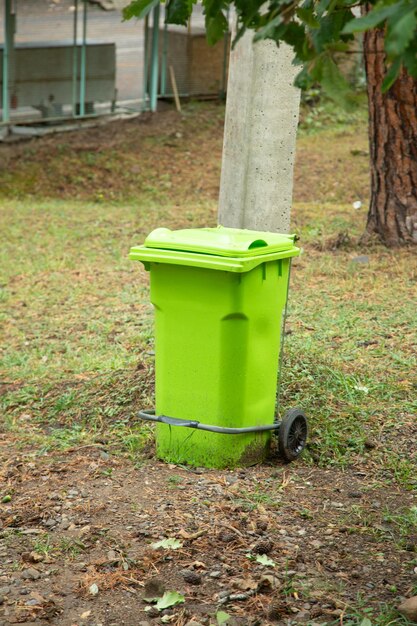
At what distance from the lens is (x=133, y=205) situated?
522 inches

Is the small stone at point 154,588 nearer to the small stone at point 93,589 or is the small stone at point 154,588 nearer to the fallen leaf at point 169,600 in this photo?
the fallen leaf at point 169,600

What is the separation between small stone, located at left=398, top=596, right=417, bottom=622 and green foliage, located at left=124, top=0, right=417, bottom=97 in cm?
171

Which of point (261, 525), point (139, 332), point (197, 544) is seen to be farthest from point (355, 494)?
point (139, 332)

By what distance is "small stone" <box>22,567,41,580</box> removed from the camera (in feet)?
11.5

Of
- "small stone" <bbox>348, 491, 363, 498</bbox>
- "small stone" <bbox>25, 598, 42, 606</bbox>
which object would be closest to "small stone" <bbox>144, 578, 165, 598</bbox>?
"small stone" <bbox>25, 598, 42, 606</bbox>

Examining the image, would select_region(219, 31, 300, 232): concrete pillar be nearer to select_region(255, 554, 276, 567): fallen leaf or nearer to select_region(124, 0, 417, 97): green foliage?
select_region(124, 0, 417, 97): green foliage

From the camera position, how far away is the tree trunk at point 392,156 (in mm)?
8727

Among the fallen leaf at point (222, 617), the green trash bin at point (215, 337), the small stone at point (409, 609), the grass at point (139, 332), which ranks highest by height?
the green trash bin at point (215, 337)

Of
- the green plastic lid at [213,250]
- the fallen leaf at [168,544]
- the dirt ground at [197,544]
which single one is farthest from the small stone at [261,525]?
the green plastic lid at [213,250]

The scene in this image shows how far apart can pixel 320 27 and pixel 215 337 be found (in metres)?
1.93

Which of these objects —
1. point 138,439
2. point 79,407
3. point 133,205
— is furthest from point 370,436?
point 133,205

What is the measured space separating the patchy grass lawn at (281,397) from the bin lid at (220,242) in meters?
1.05

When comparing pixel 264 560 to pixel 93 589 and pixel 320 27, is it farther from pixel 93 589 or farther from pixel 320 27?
pixel 320 27

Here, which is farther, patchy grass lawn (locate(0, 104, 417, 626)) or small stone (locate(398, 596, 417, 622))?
patchy grass lawn (locate(0, 104, 417, 626))
